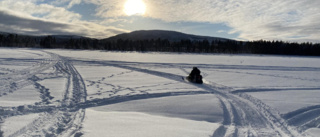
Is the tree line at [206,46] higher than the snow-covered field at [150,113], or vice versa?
the tree line at [206,46]

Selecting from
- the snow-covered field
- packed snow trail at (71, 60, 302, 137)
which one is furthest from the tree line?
packed snow trail at (71, 60, 302, 137)

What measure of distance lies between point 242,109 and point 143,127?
3.93 meters

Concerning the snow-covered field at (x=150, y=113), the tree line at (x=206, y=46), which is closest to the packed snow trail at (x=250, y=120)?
the snow-covered field at (x=150, y=113)

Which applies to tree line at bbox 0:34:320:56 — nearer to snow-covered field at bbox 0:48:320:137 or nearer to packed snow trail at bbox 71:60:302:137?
snow-covered field at bbox 0:48:320:137

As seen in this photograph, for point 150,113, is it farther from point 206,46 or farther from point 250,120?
point 206,46

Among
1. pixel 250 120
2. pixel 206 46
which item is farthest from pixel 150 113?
pixel 206 46

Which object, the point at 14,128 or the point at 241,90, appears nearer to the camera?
the point at 14,128

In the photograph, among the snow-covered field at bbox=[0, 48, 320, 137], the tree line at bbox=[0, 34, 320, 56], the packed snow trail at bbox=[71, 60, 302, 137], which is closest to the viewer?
the snow-covered field at bbox=[0, 48, 320, 137]

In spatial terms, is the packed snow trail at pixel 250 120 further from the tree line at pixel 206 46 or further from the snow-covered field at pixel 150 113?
the tree line at pixel 206 46

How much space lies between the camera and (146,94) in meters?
8.23

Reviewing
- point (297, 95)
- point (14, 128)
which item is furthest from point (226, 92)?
point (14, 128)

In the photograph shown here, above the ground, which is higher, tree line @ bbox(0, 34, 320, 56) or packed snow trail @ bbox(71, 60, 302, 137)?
tree line @ bbox(0, 34, 320, 56)

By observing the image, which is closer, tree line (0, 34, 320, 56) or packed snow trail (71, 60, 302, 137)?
packed snow trail (71, 60, 302, 137)

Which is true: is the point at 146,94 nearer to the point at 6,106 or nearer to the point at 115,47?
the point at 6,106
